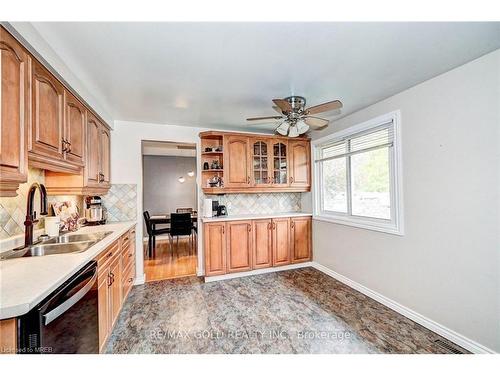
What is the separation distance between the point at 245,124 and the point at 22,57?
8.28 ft

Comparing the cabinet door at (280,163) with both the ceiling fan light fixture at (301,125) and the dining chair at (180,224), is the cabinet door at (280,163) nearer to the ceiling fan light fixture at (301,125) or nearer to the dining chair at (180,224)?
the ceiling fan light fixture at (301,125)

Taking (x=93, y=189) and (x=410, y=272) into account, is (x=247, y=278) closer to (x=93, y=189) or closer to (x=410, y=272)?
(x=410, y=272)

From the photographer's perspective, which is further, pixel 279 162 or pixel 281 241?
pixel 279 162

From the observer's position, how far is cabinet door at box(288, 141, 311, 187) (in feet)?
12.3

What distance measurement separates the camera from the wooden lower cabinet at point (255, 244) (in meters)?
3.17

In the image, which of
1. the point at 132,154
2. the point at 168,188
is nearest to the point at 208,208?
the point at 132,154

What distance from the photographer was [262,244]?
11.2ft

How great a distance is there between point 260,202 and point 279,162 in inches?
31.8

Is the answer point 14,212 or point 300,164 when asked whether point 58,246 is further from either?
point 300,164

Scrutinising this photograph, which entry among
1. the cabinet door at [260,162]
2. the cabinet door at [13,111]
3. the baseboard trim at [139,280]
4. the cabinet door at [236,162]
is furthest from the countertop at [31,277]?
the cabinet door at [260,162]

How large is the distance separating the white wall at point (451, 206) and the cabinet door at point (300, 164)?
4.73ft

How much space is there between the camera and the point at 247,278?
327cm

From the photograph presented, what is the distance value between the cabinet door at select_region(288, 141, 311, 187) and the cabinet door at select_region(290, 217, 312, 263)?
64 cm

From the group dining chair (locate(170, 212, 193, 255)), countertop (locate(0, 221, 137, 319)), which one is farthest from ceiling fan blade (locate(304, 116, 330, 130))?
dining chair (locate(170, 212, 193, 255))
